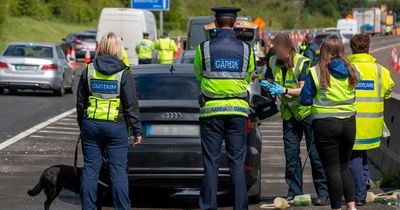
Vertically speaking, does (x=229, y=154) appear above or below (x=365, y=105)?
below

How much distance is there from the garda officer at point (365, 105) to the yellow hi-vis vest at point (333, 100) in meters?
1.18

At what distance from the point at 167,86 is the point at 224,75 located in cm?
222

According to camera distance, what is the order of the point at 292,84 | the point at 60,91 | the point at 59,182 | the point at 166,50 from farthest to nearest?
the point at 166,50
the point at 60,91
the point at 292,84
the point at 59,182

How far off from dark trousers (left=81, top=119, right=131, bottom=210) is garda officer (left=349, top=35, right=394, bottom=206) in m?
2.52

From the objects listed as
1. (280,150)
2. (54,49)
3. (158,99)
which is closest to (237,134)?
(158,99)

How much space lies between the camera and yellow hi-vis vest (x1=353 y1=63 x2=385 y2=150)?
10133 mm

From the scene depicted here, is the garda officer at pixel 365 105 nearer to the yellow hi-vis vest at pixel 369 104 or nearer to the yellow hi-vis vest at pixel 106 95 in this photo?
the yellow hi-vis vest at pixel 369 104

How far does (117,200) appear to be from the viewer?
881cm

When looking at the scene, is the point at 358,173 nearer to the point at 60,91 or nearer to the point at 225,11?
the point at 225,11

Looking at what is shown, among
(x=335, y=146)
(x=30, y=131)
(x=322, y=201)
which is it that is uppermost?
(x=335, y=146)

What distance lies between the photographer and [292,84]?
10.1 meters

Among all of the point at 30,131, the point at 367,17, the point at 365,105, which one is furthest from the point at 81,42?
the point at 367,17

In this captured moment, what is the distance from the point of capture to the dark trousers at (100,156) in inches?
342

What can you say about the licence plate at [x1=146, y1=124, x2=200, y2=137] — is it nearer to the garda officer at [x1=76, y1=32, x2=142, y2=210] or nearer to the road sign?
the garda officer at [x1=76, y1=32, x2=142, y2=210]
